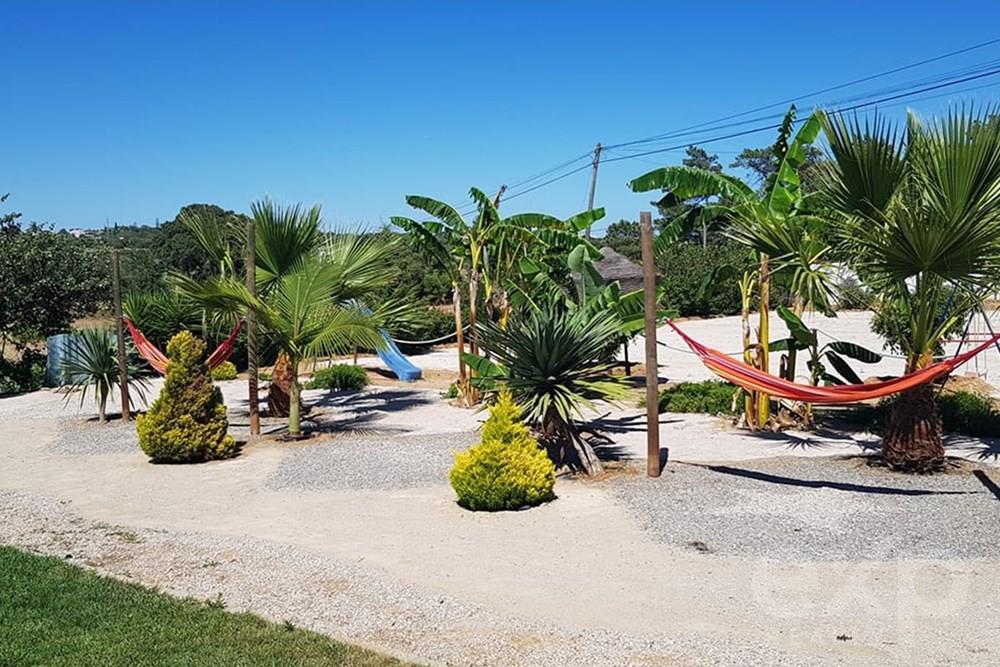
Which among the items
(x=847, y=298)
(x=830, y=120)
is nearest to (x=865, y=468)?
(x=847, y=298)

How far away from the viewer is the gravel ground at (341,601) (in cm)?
455

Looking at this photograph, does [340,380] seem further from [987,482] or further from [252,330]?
[987,482]

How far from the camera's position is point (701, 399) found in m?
13.0

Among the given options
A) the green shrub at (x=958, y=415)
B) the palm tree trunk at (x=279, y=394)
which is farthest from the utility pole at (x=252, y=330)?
the green shrub at (x=958, y=415)

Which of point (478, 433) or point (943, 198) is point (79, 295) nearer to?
point (478, 433)

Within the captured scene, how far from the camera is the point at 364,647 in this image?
4.68 metres

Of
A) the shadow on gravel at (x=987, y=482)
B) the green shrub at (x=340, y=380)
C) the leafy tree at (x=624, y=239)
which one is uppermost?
the leafy tree at (x=624, y=239)

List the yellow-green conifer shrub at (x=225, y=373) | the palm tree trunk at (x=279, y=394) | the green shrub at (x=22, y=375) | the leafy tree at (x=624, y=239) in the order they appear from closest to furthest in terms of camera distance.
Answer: the palm tree trunk at (x=279, y=394), the green shrub at (x=22, y=375), the yellow-green conifer shrub at (x=225, y=373), the leafy tree at (x=624, y=239)

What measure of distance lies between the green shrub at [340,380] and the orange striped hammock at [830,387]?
30.7ft

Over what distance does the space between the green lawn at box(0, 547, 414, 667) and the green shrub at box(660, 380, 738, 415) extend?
27.3ft

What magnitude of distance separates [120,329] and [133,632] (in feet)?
29.0

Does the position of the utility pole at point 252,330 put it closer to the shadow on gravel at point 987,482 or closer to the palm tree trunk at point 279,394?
the palm tree trunk at point 279,394

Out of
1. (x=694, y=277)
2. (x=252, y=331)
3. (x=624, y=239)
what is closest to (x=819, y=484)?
(x=252, y=331)

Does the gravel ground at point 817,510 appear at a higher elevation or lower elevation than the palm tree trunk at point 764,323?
lower
